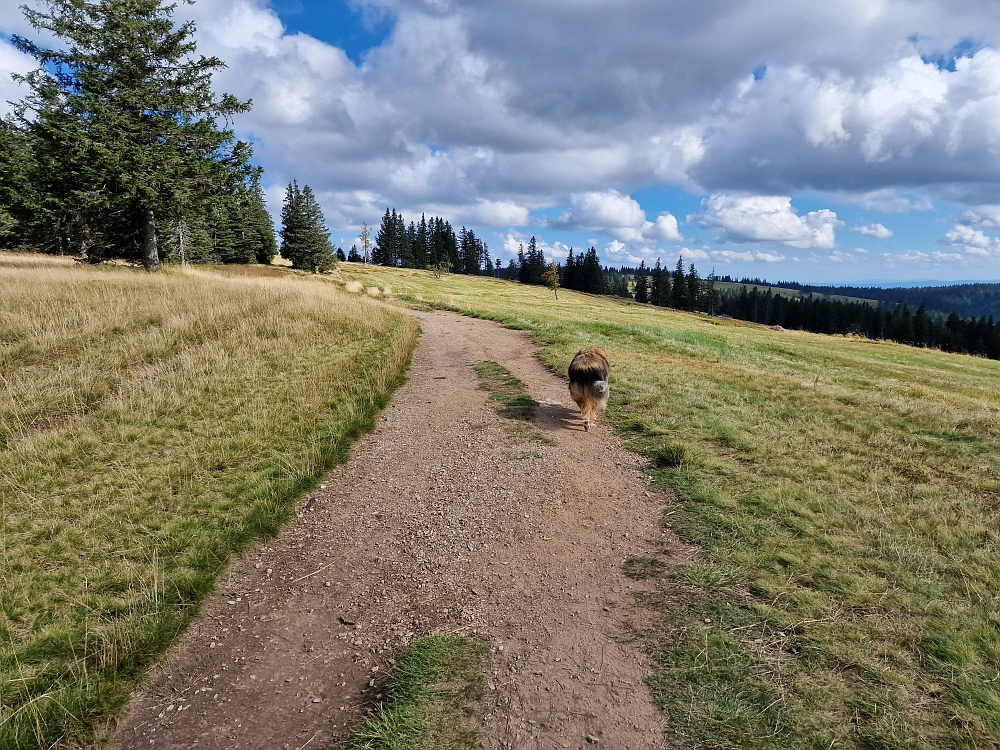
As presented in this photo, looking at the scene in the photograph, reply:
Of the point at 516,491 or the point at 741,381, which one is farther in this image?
the point at 741,381

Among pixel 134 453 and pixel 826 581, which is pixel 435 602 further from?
pixel 134 453

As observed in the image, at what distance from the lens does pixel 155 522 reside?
484cm

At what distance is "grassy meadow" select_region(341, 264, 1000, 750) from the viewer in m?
2.70

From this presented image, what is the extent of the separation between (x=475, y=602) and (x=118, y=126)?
2401 centimetres

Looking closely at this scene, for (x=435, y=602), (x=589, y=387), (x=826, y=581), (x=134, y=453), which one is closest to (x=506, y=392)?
(x=589, y=387)

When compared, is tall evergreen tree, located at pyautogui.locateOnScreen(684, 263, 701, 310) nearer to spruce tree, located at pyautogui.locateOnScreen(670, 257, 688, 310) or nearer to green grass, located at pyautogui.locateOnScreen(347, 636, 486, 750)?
spruce tree, located at pyautogui.locateOnScreen(670, 257, 688, 310)

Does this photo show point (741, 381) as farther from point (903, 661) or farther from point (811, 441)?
point (903, 661)

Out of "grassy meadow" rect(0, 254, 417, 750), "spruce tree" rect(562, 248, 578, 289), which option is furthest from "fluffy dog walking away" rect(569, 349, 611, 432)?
"spruce tree" rect(562, 248, 578, 289)

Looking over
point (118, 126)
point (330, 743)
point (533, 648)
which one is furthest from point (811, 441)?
point (118, 126)

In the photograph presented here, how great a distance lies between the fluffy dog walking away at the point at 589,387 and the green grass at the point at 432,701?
15.6 feet

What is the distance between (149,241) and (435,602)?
23979 mm

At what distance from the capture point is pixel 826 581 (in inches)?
151

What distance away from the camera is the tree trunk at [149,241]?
20125mm

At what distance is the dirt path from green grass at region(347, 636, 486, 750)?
0.39 ft
